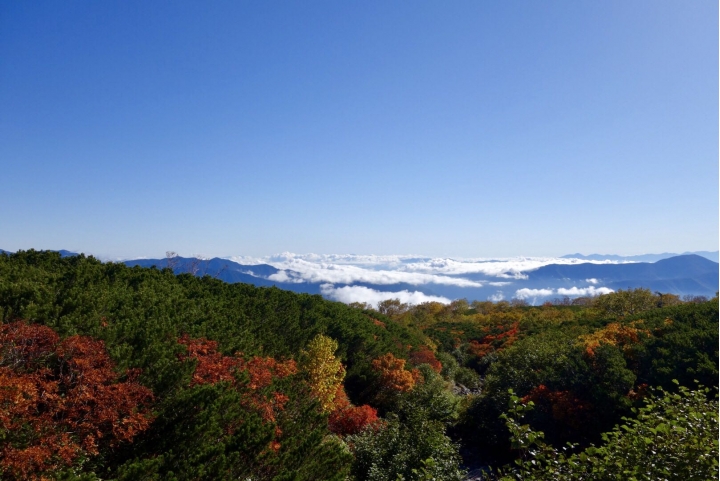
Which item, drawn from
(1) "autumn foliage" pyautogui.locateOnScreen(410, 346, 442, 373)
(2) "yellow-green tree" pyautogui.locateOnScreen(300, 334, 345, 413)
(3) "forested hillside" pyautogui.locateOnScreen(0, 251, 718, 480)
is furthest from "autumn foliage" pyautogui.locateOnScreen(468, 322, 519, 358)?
(2) "yellow-green tree" pyautogui.locateOnScreen(300, 334, 345, 413)

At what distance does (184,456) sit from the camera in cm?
1514

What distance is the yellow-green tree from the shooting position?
30.3 meters

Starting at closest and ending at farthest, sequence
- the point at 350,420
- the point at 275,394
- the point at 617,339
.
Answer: the point at 275,394, the point at 350,420, the point at 617,339

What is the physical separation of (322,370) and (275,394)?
35.1ft

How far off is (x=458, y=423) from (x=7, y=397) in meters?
33.9

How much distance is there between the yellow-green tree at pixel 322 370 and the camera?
30281 mm

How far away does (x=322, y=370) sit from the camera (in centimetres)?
3253

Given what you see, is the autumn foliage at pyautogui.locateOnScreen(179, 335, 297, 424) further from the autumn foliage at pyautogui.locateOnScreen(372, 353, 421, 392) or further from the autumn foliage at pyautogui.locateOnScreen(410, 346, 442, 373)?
the autumn foliage at pyautogui.locateOnScreen(410, 346, 442, 373)

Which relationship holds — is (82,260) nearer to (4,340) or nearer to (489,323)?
(4,340)

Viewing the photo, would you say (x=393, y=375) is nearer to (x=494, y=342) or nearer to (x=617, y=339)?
(x=617, y=339)

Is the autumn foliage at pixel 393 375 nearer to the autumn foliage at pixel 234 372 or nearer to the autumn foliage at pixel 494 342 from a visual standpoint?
the autumn foliage at pixel 234 372

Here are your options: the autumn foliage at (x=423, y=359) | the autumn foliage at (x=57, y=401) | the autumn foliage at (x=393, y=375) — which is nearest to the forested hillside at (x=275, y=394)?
the autumn foliage at (x=57, y=401)

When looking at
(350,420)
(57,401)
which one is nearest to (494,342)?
(350,420)

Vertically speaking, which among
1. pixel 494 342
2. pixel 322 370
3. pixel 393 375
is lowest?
pixel 494 342
